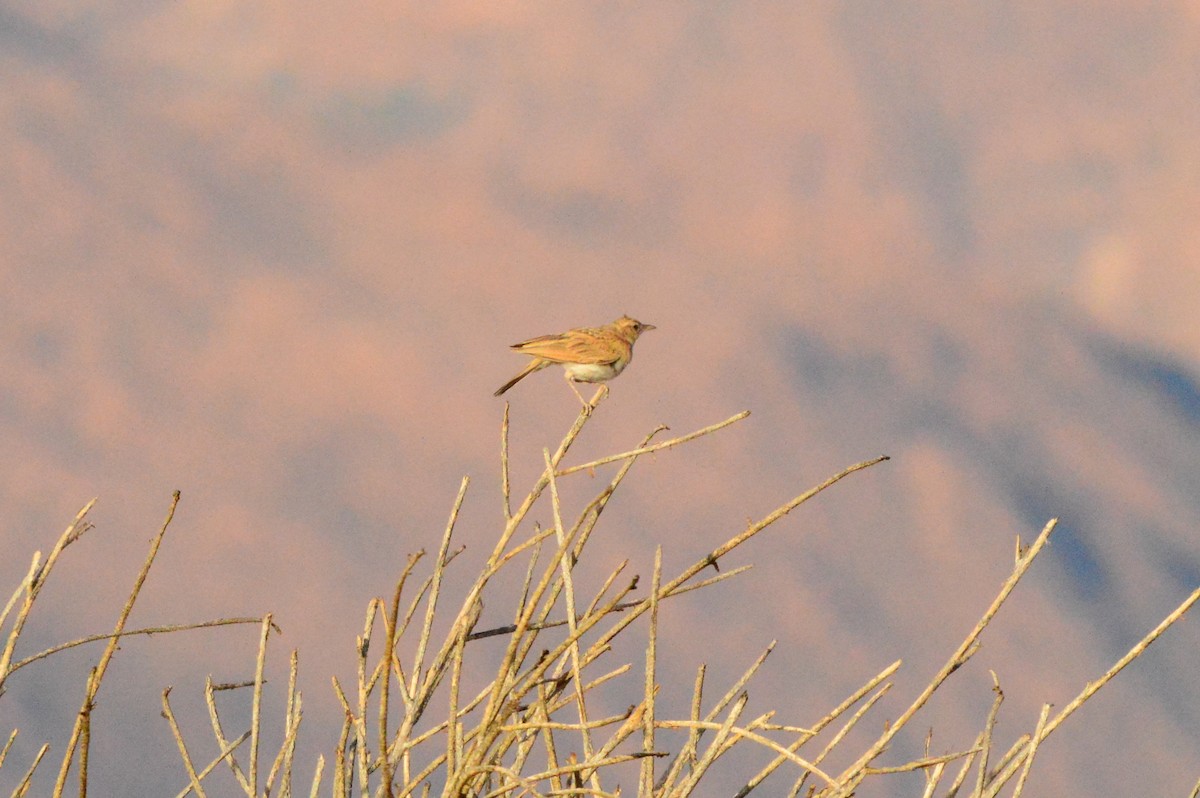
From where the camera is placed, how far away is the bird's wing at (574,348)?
393 inches

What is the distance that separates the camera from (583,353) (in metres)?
10.3

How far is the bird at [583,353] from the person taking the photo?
9984 millimetres

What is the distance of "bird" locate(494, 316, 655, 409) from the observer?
9.98 m

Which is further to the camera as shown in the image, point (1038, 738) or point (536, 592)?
point (1038, 738)

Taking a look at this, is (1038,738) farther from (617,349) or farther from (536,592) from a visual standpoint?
(617,349)

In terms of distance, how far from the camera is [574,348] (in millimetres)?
10219

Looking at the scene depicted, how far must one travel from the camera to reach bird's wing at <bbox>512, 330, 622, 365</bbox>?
9.98 m

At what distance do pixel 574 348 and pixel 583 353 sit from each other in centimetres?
10

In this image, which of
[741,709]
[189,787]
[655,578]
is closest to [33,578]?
[189,787]

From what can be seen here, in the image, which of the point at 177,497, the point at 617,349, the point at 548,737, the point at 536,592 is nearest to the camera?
the point at 536,592

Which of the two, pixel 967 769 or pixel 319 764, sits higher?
pixel 319 764

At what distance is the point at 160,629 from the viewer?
4.51 metres

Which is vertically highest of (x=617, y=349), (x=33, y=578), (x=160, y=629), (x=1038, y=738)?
(x=617, y=349)

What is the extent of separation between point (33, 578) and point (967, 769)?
11.0ft
